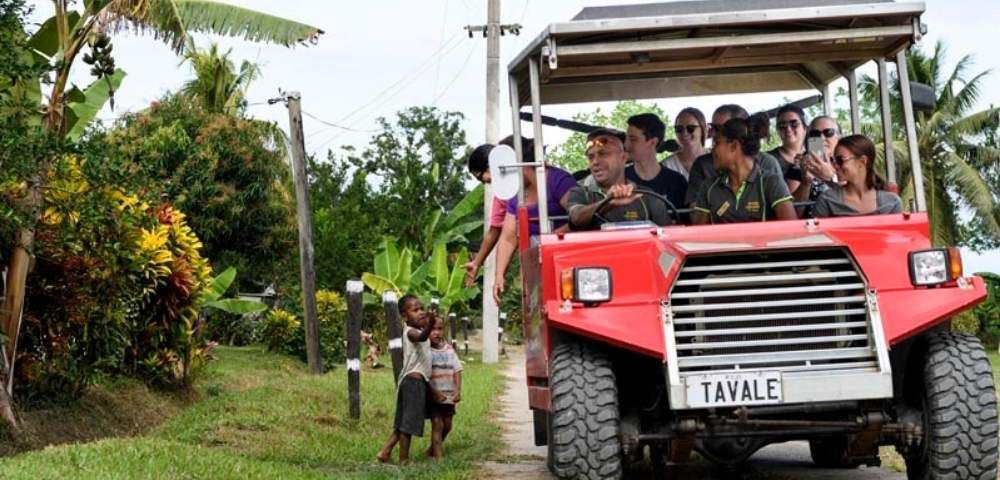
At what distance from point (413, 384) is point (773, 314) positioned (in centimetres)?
398

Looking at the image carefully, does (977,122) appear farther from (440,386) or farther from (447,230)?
(440,386)

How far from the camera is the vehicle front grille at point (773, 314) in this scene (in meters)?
7.08

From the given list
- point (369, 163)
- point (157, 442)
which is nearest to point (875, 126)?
point (369, 163)

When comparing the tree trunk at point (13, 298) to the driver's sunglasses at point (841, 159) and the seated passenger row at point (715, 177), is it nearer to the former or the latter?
the seated passenger row at point (715, 177)

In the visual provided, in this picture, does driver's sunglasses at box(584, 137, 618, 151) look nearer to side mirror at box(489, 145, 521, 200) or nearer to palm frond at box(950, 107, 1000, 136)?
side mirror at box(489, 145, 521, 200)

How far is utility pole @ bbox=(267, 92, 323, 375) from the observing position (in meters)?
21.2

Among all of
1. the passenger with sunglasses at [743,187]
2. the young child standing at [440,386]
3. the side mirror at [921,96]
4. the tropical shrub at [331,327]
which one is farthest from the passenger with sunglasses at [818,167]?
the tropical shrub at [331,327]

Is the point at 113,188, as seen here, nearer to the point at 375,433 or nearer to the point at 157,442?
the point at 157,442

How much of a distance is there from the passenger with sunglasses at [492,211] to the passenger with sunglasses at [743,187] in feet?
6.52

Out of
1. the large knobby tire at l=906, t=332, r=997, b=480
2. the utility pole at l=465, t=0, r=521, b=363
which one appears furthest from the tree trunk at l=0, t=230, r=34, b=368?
the utility pole at l=465, t=0, r=521, b=363

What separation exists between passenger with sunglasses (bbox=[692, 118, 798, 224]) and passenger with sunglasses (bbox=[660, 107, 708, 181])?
1.40 metres

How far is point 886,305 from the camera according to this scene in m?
7.11

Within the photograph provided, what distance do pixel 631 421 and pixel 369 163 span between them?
49994 millimetres

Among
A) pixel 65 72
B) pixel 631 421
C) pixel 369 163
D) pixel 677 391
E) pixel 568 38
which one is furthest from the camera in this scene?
pixel 369 163
